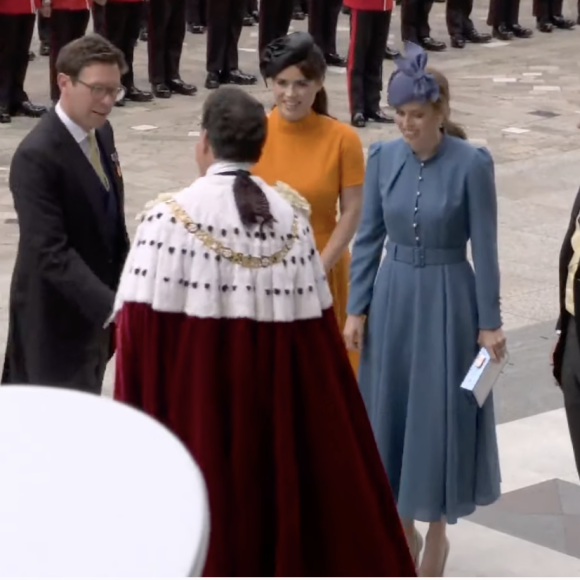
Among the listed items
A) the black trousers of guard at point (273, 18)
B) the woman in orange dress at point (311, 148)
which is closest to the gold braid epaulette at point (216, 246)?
the woman in orange dress at point (311, 148)

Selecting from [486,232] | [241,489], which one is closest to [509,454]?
[486,232]

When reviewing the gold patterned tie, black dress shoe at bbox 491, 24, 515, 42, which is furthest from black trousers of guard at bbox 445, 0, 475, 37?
the gold patterned tie

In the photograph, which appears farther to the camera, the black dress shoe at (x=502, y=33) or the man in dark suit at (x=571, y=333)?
the black dress shoe at (x=502, y=33)

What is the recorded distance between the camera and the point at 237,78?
43.2 ft

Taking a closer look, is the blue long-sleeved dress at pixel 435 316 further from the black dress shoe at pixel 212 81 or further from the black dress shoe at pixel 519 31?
the black dress shoe at pixel 519 31

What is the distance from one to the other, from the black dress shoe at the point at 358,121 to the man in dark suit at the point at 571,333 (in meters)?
7.29

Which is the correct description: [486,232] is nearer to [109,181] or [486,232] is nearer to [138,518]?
[109,181]

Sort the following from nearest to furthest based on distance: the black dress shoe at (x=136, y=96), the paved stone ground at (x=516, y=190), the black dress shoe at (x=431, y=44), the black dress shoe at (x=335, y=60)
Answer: the paved stone ground at (x=516, y=190), the black dress shoe at (x=136, y=96), the black dress shoe at (x=335, y=60), the black dress shoe at (x=431, y=44)

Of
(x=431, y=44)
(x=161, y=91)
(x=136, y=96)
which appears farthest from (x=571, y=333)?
(x=431, y=44)

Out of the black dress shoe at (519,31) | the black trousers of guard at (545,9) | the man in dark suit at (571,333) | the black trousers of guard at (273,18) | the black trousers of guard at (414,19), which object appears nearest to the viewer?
the man in dark suit at (571,333)

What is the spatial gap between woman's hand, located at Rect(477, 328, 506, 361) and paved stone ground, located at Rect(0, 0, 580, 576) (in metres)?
0.73

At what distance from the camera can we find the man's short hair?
4484mm

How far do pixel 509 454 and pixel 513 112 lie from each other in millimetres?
7110

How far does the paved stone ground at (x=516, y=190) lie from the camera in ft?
16.5
